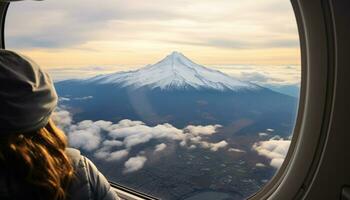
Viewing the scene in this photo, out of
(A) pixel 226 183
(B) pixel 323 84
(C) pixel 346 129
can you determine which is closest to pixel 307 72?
(B) pixel 323 84

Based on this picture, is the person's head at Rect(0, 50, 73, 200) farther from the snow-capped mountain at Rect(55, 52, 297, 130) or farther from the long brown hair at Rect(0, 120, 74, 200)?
the snow-capped mountain at Rect(55, 52, 297, 130)

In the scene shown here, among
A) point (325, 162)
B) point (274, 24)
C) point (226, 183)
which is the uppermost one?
point (274, 24)

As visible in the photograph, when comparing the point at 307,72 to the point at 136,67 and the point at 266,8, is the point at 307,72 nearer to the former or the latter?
the point at 266,8

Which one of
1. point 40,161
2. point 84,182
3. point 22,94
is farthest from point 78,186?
point 22,94

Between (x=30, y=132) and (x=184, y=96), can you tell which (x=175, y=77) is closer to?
(x=184, y=96)

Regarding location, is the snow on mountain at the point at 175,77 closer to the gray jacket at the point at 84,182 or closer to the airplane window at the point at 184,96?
the airplane window at the point at 184,96

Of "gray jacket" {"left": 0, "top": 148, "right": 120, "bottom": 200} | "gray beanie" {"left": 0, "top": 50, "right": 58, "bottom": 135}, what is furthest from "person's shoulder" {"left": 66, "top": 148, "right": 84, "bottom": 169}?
"gray beanie" {"left": 0, "top": 50, "right": 58, "bottom": 135}

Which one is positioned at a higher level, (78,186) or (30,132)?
(30,132)
